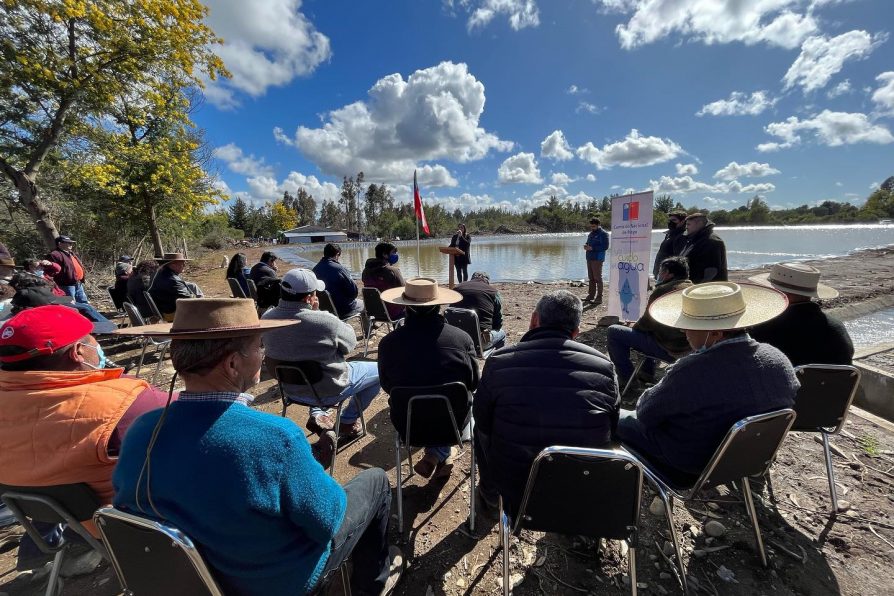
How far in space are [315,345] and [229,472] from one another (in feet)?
5.72

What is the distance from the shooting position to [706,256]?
463cm

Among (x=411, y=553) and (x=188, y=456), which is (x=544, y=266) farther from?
(x=188, y=456)

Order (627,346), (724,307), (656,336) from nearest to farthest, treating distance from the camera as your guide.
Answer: (724,307)
(656,336)
(627,346)

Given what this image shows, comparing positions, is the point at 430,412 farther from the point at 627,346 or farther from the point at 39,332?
the point at 627,346

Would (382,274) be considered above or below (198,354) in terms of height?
below

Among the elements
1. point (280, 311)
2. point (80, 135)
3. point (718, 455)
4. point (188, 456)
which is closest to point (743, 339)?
point (718, 455)

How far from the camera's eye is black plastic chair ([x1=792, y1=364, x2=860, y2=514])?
6.74 ft

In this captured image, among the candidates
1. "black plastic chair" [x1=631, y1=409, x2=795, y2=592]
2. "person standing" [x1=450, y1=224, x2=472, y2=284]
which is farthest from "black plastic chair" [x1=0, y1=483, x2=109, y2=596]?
"person standing" [x1=450, y1=224, x2=472, y2=284]

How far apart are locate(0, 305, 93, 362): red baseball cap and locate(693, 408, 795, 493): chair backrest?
2913 mm

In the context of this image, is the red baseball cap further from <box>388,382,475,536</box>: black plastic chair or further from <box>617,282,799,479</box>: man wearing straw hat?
<box>617,282,799,479</box>: man wearing straw hat

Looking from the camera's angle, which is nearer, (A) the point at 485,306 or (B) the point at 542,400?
(B) the point at 542,400

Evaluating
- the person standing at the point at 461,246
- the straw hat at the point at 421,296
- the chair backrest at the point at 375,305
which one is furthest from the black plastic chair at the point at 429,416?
the person standing at the point at 461,246

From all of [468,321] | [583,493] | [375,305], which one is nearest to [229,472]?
[583,493]

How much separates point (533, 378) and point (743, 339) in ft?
3.44
